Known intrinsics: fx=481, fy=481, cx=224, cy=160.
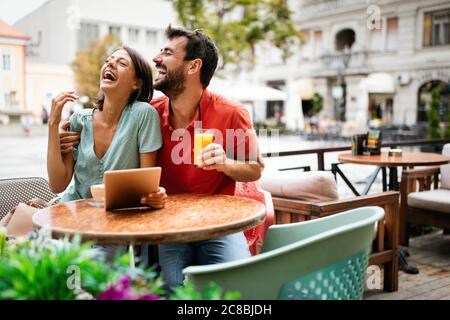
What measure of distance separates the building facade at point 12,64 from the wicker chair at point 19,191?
309 centimetres

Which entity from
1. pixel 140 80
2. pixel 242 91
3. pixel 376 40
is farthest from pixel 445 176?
pixel 376 40

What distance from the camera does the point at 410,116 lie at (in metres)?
18.1

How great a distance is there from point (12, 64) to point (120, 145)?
529cm

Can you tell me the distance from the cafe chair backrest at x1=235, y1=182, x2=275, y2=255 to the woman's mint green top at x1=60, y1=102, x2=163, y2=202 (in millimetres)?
621

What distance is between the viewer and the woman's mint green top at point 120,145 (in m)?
1.92

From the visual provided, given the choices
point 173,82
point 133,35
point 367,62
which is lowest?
point 173,82

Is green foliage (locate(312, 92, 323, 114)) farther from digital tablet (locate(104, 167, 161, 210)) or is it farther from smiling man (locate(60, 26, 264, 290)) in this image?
digital tablet (locate(104, 167, 161, 210))

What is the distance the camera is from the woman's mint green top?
6.31 ft

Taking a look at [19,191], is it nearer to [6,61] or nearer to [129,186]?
[129,186]

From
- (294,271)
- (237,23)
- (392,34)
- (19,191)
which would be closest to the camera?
(294,271)

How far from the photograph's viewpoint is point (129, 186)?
1.53 m

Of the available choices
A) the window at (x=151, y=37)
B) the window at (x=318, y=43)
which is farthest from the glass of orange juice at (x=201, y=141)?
the window at (x=151, y=37)
